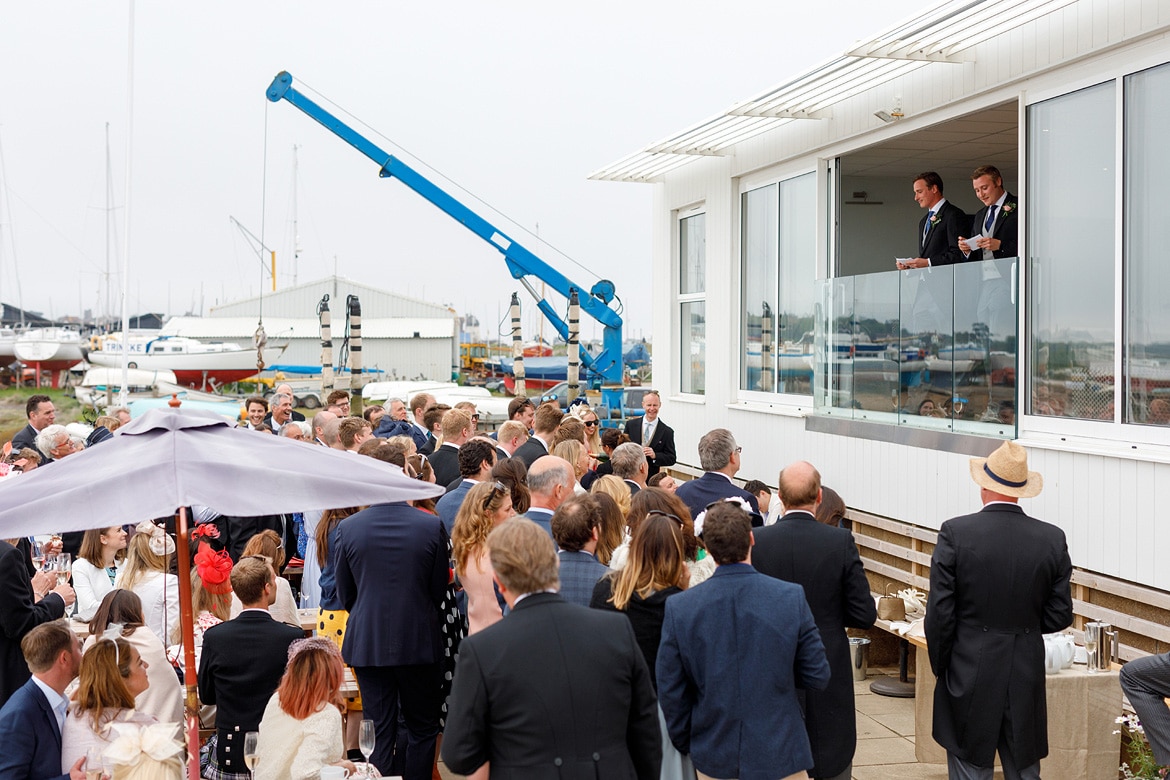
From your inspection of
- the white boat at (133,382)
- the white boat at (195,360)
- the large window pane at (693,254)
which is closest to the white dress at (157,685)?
the large window pane at (693,254)

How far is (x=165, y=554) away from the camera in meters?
5.52

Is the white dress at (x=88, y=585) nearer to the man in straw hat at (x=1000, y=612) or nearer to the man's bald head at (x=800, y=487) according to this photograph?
the man's bald head at (x=800, y=487)

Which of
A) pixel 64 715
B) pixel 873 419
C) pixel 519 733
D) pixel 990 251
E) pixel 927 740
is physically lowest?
pixel 927 740

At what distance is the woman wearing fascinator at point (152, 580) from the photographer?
5.68m

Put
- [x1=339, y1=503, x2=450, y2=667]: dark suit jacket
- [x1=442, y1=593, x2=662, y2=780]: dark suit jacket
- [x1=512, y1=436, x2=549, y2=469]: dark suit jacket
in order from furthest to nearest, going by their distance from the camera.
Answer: [x1=512, y1=436, x2=549, y2=469]: dark suit jacket → [x1=339, y1=503, x2=450, y2=667]: dark suit jacket → [x1=442, y1=593, x2=662, y2=780]: dark suit jacket

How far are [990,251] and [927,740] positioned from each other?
354 centimetres

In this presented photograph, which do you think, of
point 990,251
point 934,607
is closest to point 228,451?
point 934,607

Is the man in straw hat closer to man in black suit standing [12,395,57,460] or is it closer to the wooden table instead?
the wooden table

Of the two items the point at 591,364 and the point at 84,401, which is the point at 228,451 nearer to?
the point at 591,364

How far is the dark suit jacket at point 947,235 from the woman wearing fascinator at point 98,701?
6.54 m

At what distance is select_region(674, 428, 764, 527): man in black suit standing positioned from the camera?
A: 246 inches

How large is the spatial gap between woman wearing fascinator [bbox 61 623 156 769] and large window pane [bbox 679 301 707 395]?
841 centimetres

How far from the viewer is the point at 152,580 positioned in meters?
5.84

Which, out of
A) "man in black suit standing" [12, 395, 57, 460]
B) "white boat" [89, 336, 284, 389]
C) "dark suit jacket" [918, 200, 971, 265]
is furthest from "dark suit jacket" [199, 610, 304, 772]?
"white boat" [89, 336, 284, 389]
